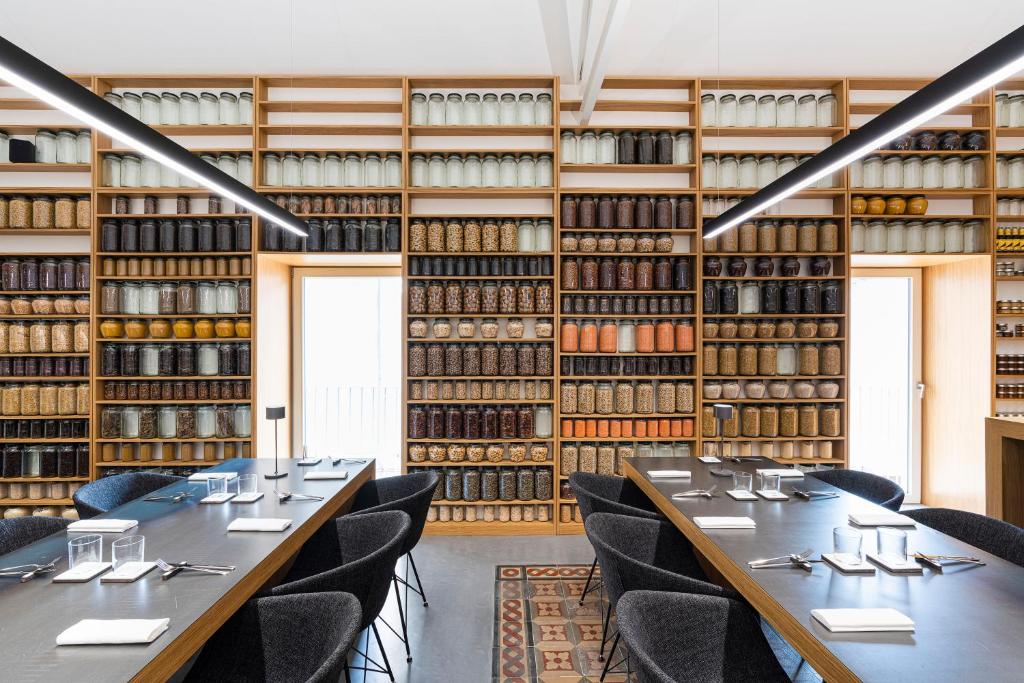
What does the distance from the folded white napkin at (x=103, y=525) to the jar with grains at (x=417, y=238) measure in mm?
2700

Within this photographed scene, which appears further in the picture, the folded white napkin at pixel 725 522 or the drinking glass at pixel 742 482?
the drinking glass at pixel 742 482

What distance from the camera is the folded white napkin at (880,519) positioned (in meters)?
2.28

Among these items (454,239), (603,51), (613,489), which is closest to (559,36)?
(603,51)

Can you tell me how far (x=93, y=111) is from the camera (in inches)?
69.5

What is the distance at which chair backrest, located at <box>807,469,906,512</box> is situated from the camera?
9.35ft

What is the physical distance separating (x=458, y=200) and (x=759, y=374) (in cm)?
276

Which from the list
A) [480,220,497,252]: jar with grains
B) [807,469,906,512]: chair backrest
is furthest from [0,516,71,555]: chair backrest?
[807,469,906,512]: chair backrest

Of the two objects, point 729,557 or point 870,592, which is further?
point 729,557

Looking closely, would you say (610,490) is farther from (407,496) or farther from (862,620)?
(862,620)

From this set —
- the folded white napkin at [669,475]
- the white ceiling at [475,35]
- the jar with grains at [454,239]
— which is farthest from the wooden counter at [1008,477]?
the jar with grains at [454,239]

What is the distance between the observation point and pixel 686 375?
14.8ft

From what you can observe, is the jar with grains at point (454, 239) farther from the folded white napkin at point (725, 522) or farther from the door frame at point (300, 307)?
the folded white napkin at point (725, 522)

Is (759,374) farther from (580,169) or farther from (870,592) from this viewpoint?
(870,592)

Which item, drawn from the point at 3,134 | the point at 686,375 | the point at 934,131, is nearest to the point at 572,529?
the point at 686,375
